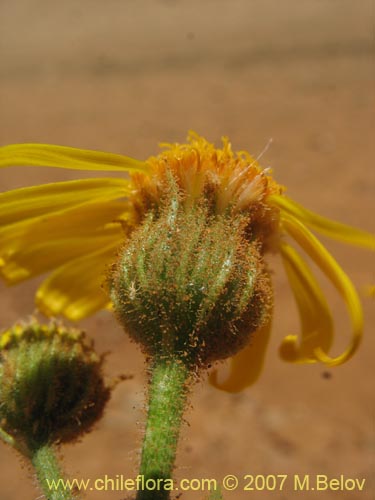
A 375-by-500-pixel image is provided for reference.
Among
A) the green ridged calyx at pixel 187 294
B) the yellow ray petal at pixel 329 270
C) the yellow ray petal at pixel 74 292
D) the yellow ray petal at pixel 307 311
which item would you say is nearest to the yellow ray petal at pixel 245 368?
the yellow ray petal at pixel 307 311

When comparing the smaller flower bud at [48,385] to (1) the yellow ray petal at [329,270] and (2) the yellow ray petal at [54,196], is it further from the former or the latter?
(1) the yellow ray petal at [329,270]

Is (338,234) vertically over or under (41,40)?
under

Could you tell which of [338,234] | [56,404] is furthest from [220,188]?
[56,404]

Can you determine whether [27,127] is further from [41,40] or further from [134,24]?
[134,24]

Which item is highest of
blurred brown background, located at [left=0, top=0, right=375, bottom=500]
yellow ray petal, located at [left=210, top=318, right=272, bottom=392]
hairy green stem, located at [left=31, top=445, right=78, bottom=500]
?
blurred brown background, located at [left=0, top=0, right=375, bottom=500]

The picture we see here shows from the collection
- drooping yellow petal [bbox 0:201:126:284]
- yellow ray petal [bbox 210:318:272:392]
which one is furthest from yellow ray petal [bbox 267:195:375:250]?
drooping yellow petal [bbox 0:201:126:284]

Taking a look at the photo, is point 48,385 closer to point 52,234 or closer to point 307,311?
point 52,234

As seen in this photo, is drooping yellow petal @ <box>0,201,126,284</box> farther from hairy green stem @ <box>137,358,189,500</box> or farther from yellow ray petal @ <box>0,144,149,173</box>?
hairy green stem @ <box>137,358,189,500</box>
